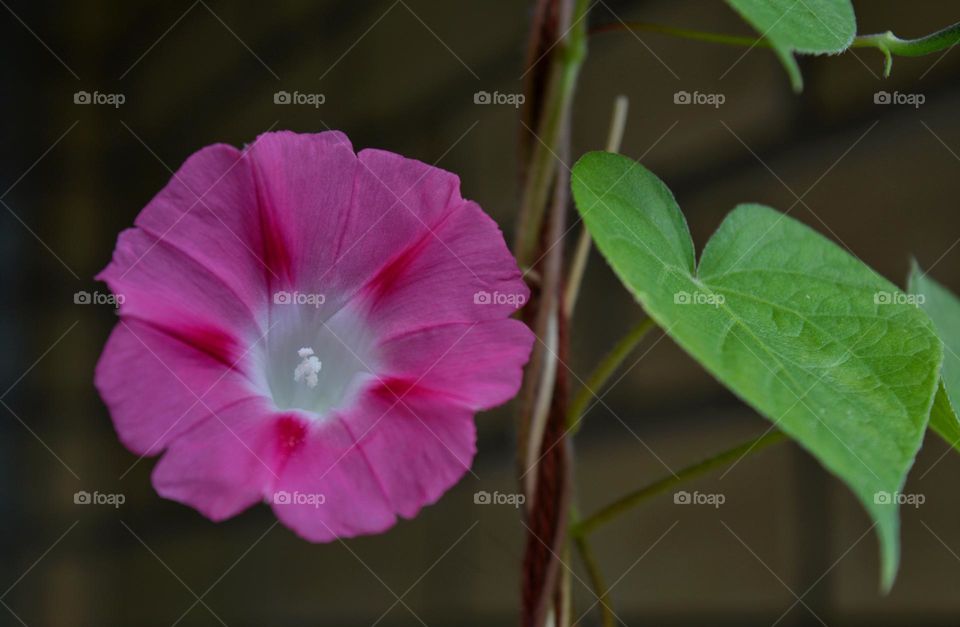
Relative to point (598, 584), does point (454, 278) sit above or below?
above

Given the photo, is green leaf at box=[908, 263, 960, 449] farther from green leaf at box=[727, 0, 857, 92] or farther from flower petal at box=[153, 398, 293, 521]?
flower petal at box=[153, 398, 293, 521]

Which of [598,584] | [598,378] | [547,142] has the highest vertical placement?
[547,142]

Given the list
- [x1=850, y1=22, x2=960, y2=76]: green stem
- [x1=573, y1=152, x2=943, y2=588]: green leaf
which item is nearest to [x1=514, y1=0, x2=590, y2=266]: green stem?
[x1=573, y1=152, x2=943, y2=588]: green leaf

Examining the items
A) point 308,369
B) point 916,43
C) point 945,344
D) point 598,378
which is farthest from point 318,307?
point 945,344

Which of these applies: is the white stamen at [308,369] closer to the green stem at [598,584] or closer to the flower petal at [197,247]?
the flower petal at [197,247]

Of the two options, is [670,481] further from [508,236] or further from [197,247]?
[508,236]

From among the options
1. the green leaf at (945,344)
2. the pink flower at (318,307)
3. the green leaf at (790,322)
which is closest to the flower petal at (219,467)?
the pink flower at (318,307)
